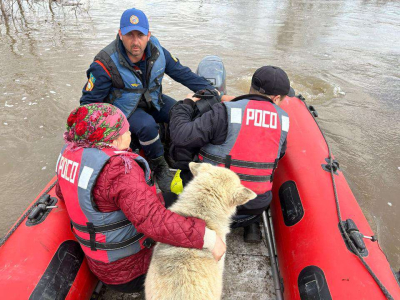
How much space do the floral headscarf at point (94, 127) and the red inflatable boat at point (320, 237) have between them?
1.82m

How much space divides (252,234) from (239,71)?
7.02 meters

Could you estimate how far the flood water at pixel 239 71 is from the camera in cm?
463

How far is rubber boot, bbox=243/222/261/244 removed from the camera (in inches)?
115

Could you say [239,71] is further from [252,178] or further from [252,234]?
[252,178]

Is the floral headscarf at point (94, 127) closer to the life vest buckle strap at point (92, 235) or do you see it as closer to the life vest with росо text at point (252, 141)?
the life vest buckle strap at point (92, 235)

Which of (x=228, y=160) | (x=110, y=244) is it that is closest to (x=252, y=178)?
(x=228, y=160)

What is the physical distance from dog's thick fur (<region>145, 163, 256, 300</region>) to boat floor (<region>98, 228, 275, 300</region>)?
86cm

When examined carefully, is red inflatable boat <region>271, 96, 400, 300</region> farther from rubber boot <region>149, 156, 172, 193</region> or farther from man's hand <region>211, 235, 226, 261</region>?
rubber boot <region>149, 156, 172, 193</region>

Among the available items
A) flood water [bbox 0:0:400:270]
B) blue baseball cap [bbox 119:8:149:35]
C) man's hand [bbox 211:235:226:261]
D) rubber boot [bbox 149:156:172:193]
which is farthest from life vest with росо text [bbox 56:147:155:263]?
flood water [bbox 0:0:400:270]

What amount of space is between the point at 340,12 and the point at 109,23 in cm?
1679

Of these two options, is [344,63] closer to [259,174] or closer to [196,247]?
[259,174]

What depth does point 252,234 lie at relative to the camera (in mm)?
2928

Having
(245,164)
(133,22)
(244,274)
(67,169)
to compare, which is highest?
(133,22)

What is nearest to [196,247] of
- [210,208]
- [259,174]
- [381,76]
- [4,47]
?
[210,208]
